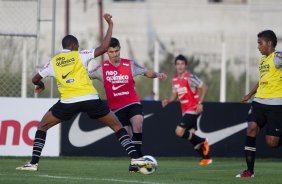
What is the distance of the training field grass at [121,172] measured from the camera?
13.9 metres

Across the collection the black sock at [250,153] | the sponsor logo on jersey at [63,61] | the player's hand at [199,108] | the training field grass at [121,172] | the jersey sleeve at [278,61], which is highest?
the jersey sleeve at [278,61]

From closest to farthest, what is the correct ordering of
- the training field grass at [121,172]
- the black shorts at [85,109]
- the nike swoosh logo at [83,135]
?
the training field grass at [121,172] → the black shorts at [85,109] → the nike swoosh logo at [83,135]

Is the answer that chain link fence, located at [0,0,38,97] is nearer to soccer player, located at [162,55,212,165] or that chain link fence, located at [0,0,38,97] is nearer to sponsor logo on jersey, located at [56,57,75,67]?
soccer player, located at [162,55,212,165]

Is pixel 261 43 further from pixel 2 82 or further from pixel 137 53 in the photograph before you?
pixel 137 53

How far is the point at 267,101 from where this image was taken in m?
15.1

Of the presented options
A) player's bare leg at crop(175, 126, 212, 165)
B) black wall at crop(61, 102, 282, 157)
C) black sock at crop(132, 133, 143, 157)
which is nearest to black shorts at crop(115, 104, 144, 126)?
black sock at crop(132, 133, 143, 157)

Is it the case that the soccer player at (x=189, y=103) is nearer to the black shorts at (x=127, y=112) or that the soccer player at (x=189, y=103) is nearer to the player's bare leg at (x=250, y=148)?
the black shorts at (x=127, y=112)

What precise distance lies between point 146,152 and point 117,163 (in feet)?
8.24

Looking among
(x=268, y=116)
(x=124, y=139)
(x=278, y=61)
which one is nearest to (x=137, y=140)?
(x=124, y=139)

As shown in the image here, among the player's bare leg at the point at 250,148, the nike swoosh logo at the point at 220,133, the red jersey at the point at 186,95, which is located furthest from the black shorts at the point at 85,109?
the nike swoosh logo at the point at 220,133

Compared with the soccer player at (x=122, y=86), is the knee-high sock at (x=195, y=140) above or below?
below

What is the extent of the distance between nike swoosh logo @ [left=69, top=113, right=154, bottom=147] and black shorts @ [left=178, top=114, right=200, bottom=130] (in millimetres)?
1936

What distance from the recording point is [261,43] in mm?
15109

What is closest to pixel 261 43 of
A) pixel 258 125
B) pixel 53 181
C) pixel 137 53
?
pixel 258 125
